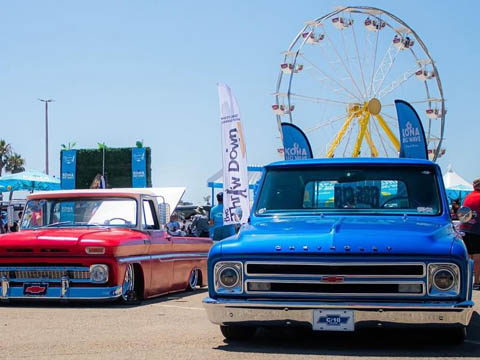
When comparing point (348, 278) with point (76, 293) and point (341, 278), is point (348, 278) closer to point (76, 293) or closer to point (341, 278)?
point (341, 278)

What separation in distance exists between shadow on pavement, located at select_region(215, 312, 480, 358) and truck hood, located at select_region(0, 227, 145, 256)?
3157 millimetres

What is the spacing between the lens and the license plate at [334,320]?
20.9ft

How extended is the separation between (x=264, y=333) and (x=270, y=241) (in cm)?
134

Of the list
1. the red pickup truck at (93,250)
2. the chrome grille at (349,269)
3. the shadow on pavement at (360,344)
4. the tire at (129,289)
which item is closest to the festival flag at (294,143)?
the red pickup truck at (93,250)

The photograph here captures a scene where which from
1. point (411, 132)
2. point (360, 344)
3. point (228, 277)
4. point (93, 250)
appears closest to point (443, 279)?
point (360, 344)

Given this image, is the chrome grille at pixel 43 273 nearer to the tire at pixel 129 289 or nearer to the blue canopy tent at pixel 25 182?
the tire at pixel 129 289

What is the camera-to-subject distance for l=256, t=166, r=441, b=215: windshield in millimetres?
7918

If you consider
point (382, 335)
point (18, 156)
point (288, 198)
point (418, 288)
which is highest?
point (18, 156)

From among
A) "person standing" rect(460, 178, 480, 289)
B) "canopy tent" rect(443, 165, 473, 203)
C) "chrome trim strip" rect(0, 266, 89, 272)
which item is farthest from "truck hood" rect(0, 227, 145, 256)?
"canopy tent" rect(443, 165, 473, 203)

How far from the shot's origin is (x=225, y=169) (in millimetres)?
17672

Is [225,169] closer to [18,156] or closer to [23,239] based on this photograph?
[23,239]

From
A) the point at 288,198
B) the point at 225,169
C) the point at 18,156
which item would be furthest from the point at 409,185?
the point at 18,156

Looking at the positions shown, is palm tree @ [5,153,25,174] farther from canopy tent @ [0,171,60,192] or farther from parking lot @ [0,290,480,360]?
parking lot @ [0,290,480,360]

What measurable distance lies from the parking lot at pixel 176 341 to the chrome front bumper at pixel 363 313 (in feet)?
0.81
